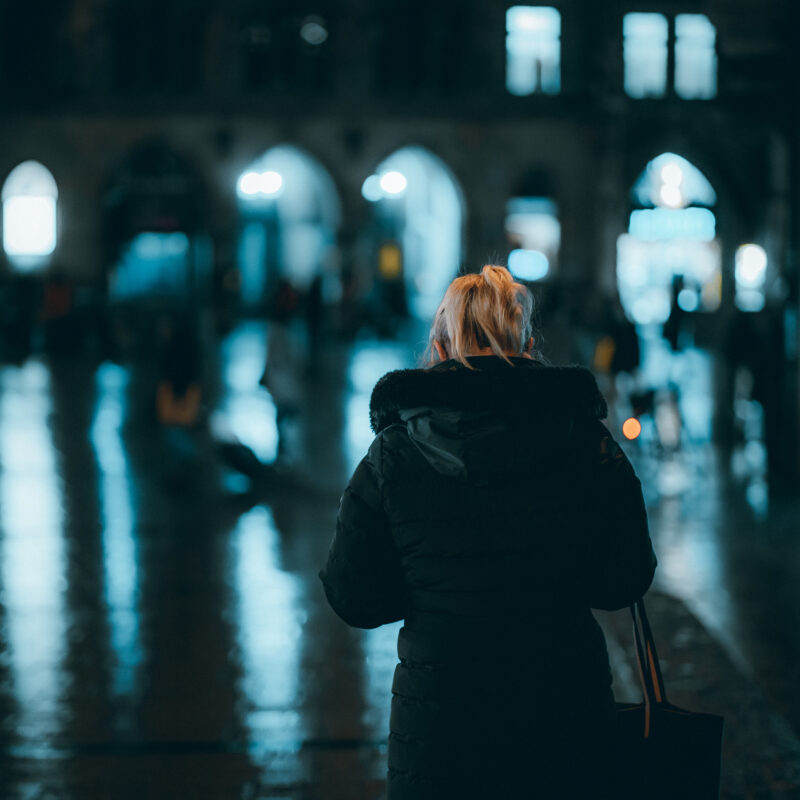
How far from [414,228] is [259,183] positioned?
5.97 metres

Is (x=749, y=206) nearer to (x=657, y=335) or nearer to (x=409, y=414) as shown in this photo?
(x=657, y=335)

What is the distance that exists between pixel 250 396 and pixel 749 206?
2172cm

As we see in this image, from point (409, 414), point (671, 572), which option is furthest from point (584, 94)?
point (409, 414)

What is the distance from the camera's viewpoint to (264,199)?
37.3 meters

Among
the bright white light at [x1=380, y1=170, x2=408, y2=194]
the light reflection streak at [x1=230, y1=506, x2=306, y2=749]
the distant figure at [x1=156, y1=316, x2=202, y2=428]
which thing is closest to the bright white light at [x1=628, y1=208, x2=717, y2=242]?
the bright white light at [x1=380, y1=170, x2=408, y2=194]

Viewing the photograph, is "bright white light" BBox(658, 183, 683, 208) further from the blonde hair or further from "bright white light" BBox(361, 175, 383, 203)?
the blonde hair

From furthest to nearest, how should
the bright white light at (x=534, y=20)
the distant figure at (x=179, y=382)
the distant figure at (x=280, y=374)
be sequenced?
the bright white light at (x=534, y=20) → the distant figure at (x=280, y=374) → the distant figure at (x=179, y=382)

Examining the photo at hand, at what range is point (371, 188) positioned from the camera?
121 feet

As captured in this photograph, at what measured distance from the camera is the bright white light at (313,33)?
36.7 metres

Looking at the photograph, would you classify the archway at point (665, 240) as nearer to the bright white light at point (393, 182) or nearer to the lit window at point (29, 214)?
the bright white light at point (393, 182)

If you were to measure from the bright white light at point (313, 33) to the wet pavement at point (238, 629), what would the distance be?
85.4 feet

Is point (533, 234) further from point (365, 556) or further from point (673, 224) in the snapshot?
point (365, 556)

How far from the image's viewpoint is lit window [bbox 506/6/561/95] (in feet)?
121

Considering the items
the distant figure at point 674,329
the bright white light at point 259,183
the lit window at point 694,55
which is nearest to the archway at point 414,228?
the bright white light at point 259,183
